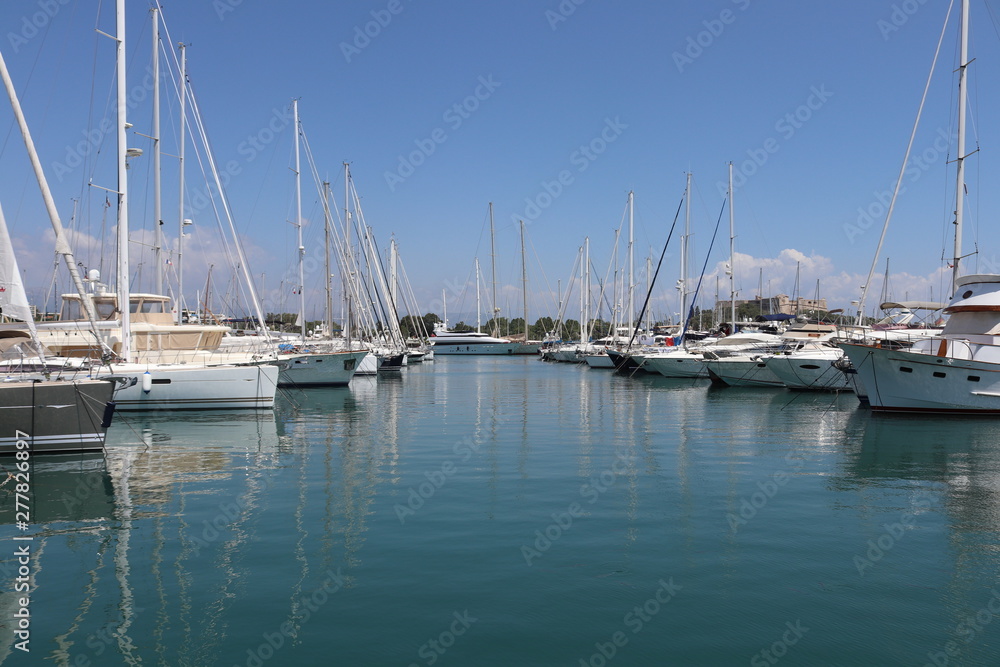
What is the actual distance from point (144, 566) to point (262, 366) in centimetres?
1907

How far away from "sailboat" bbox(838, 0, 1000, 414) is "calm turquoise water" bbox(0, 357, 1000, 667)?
6.55 meters

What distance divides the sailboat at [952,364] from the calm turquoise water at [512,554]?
21.5 feet

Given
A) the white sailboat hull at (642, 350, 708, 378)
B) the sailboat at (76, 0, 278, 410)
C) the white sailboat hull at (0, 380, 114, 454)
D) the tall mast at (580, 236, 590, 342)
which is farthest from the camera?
the tall mast at (580, 236, 590, 342)

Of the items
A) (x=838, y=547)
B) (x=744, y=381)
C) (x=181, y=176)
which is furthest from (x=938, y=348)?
(x=181, y=176)

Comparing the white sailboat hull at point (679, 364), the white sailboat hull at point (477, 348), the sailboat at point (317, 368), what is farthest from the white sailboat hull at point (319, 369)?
the white sailboat hull at point (477, 348)

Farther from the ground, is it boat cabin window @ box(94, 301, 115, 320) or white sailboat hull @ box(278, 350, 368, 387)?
boat cabin window @ box(94, 301, 115, 320)

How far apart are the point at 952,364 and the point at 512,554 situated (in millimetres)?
22485

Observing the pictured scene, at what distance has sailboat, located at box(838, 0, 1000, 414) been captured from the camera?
25781 mm

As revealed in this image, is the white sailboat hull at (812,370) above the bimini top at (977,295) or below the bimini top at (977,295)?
below

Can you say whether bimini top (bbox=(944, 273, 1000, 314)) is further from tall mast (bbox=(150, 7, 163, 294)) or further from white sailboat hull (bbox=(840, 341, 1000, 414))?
tall mast (bbox=(150, 7, 163, 294))

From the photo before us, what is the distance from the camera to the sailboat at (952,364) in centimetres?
2578

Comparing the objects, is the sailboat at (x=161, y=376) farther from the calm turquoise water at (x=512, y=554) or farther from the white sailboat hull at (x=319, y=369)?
the white sailboat hull at (x=319, y=369)

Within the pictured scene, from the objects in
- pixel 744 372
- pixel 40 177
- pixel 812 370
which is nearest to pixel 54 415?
pixel 40 177

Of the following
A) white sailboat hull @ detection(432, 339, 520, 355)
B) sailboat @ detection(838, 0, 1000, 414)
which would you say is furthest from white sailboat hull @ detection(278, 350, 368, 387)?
white sailboat hull @ detection(432, 339, 520, 355)
